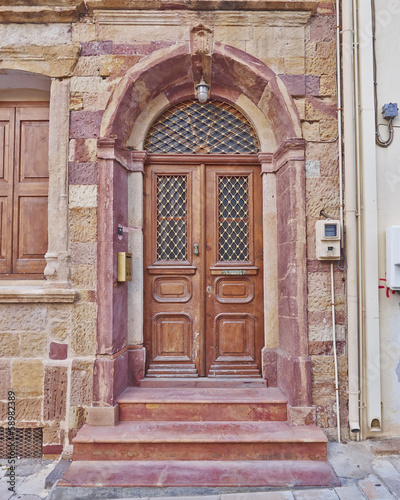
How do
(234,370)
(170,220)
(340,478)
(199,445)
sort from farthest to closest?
1. (170,220)
2. (234,370)
3. (199,445)
4. (340,478)

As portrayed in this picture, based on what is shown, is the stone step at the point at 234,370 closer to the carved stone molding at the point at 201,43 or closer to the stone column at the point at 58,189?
the stone column at the point at 58,189

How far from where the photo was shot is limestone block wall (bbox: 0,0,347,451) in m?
3.43

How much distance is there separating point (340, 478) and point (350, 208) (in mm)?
2372

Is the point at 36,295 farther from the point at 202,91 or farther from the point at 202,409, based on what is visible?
the point at 202,91

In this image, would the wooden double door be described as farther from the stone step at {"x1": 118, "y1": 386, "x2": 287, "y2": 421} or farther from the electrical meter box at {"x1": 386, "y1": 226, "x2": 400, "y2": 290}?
the electrical meter box at {"x1": 386, "y1": 226, "x2": 400, "y2": 290}

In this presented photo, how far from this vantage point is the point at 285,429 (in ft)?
10.7

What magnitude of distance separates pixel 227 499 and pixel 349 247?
7.90 feet

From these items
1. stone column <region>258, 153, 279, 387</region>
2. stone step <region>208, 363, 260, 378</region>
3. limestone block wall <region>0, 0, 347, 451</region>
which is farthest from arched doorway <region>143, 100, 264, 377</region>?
limestone block wall <region>0, 0, 347, 451</region>

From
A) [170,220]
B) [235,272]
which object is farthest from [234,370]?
[170,220]

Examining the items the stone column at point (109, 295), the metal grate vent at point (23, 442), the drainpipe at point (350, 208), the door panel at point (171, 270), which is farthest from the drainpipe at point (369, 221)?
the metal grate vent at point (23, 442)

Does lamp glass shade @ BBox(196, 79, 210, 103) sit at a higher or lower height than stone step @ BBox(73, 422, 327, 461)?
higher

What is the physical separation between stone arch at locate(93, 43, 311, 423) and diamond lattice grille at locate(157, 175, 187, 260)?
252 mm

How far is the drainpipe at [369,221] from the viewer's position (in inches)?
133

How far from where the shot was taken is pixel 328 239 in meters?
3.41
